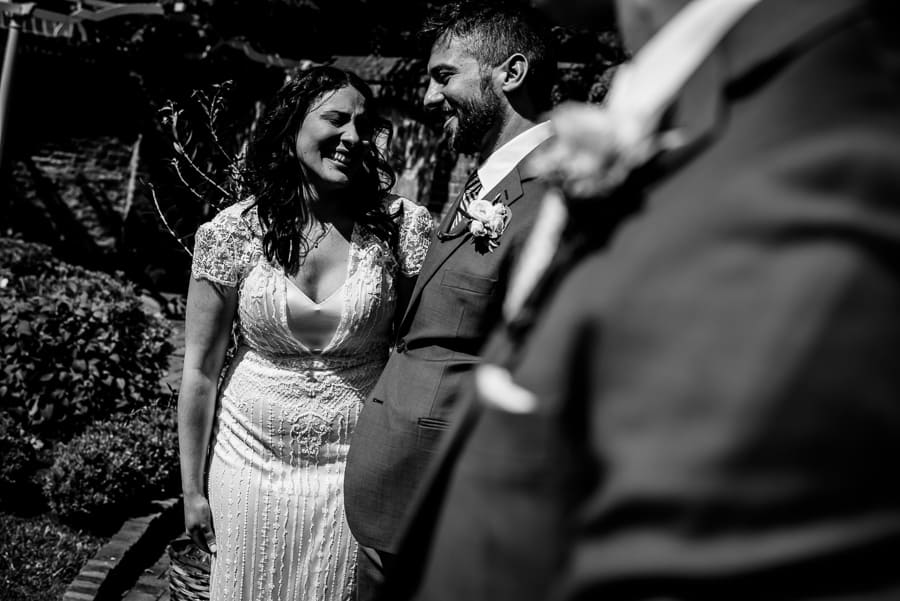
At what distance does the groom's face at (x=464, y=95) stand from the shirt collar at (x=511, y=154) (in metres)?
0.15

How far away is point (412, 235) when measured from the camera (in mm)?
3424

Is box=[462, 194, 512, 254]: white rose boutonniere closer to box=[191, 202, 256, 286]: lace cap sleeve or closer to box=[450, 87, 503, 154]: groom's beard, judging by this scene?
box=[450, 87, 503, 154]: groom's beard

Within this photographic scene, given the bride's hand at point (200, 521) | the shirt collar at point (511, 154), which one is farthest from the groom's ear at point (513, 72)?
the bride's hand at point (200, 521)

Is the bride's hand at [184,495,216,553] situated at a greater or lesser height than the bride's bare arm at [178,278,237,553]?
lesser

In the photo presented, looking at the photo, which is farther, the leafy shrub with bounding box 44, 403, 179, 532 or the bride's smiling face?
the leafy shrub with bounding box 44, 403, 179, 532

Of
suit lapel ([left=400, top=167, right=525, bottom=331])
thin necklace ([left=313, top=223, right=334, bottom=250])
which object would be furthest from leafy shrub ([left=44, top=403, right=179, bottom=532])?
suit lapel ([left=400, top=167, right=525, bottom=331])

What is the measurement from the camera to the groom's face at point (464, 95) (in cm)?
308

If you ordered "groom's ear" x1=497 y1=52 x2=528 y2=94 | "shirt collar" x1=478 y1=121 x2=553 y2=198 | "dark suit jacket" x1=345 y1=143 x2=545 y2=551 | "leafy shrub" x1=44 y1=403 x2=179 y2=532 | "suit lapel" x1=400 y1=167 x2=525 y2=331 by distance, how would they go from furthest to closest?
1. "leafy shrub" x1=44 y1=403 x2=179 y2=532
2. "groom's ear" x1=497 y1=52 x2=528 y2=94
3. "shirt collar" x1=478 y1=121 x2=553 y2=198
4. "suit lapel" x1=400 y1=167 x2=525 y2=331
5. "dark suit jacket" x1=345 y1=143 x2=545 y2=551

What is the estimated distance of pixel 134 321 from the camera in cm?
618

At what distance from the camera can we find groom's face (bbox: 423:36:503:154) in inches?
121

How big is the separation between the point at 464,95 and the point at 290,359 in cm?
111

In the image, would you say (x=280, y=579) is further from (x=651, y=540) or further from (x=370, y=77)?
(x=370, y=77)

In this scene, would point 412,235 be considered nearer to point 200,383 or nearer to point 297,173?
point 297,173

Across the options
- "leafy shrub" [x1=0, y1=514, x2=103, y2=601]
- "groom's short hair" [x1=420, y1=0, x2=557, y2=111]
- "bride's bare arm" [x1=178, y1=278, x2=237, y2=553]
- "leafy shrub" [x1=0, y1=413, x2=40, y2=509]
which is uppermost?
"groom's short hair" [x1=420, y1=0, x2=557, y2=111]
